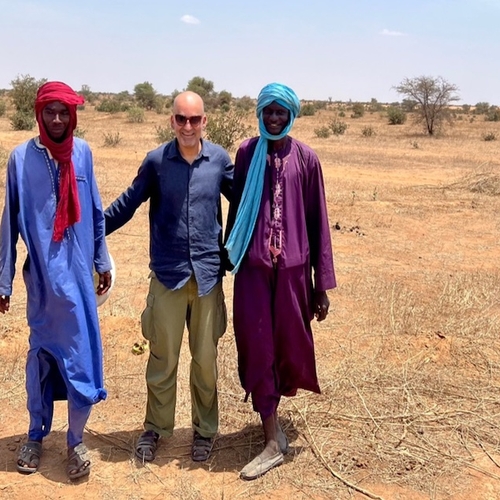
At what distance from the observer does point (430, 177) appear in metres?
12.9

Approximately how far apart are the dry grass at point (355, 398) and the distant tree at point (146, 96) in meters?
31.7

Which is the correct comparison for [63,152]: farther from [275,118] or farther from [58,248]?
[275,118]

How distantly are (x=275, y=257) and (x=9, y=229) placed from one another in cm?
117

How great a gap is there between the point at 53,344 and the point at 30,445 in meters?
0.60

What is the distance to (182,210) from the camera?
2791 mm

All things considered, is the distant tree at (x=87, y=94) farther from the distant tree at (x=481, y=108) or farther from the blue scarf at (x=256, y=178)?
the blue scarf at (x=256, y=178)

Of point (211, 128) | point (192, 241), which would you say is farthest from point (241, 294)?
point (211, 128)

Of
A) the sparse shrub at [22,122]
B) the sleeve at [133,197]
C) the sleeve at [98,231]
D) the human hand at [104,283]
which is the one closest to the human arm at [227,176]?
the sleeve at [133,197]

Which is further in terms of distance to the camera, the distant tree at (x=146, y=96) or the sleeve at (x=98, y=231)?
the distant tree at (x=146, y=96)

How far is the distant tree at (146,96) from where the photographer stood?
3772 cm

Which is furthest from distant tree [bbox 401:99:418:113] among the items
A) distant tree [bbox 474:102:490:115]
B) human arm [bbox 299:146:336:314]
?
human arm [bbox 299:146:336:314]

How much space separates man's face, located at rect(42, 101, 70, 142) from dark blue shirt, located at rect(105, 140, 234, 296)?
41 cm

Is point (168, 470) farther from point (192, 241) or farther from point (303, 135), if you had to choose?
point (303, 135)

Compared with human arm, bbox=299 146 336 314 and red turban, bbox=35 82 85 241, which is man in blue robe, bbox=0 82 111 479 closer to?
red turban, bbox=35 82 85 241
